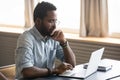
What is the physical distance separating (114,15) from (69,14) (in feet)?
2.29

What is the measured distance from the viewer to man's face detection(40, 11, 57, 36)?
2.26 meters

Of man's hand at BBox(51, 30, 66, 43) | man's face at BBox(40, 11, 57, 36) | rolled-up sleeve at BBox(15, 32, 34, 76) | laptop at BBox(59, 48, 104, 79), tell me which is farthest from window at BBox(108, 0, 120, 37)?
rolled-up sleeve at BBox(15, 32, 34, 76)

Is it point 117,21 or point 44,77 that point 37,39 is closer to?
point 44,77

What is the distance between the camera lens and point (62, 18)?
398 centimetres

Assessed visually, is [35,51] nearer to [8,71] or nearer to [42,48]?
[42,48]

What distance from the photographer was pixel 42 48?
7.56ft

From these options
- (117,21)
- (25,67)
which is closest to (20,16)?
(117,21)

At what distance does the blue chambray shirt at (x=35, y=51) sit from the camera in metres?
2.07

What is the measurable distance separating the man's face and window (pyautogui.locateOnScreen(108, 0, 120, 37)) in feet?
4.48

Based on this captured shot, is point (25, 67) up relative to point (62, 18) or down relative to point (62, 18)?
down

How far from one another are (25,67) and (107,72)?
64 cm

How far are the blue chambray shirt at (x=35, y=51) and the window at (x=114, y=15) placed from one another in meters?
1.20

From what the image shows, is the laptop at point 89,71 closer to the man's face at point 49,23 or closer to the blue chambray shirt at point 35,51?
the blue chambray shirt at point 35,51

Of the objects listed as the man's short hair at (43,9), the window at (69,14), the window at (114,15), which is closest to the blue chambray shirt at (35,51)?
the man's short hair at (43,9)
